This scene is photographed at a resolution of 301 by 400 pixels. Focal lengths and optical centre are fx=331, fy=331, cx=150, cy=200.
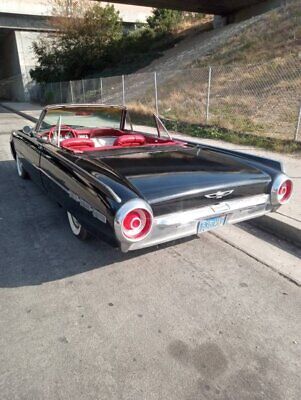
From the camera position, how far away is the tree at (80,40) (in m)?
24.6

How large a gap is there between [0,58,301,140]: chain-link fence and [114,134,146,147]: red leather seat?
4630 millimetres

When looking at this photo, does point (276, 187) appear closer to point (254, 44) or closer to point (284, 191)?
point (284, 191)

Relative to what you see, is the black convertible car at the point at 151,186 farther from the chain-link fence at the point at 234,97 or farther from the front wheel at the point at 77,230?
the chain-link fence at the point at 234,97

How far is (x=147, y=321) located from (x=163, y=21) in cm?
3184

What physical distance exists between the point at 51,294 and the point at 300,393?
73.6 inches

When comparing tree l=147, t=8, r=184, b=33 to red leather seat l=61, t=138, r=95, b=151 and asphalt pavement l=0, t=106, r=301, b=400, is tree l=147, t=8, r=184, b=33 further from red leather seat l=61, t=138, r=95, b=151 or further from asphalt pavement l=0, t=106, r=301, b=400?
asphalt pavement l=0, t=106, r=301, b=400

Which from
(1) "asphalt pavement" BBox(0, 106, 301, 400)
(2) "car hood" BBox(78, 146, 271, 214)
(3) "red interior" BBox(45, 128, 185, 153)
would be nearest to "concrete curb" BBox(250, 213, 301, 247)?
(1) "asphalt pavement" BBox(0, 106, 301, 400)

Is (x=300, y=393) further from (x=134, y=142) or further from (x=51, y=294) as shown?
(x=134, y=142)

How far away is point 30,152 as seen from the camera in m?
4.45

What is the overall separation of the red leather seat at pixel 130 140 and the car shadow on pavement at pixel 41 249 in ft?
3.81

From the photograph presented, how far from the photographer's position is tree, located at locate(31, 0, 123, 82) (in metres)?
24.6

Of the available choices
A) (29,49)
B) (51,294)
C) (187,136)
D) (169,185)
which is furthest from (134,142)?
(29,49)

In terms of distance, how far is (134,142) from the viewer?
4055mm

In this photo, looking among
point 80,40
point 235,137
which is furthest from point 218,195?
point 80,40
